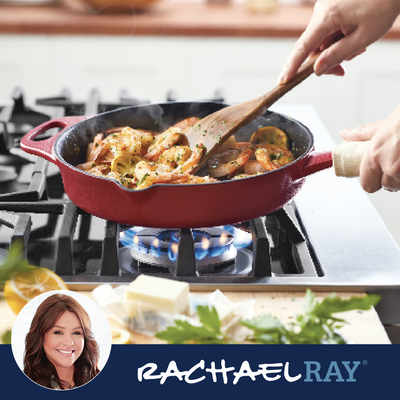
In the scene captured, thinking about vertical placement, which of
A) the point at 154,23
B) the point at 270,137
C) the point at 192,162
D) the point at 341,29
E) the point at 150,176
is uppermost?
the point at 154,23

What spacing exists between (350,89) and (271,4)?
649 mm

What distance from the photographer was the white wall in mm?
2734

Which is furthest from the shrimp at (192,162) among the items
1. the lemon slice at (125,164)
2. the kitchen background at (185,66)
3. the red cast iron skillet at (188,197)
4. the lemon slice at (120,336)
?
the kitchen background at (185,66)

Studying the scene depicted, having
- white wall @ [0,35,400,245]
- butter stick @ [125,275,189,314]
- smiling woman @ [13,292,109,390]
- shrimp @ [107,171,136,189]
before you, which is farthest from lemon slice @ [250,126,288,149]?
white wall @ [0,35,400,245]

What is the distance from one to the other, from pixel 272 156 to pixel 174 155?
21cm

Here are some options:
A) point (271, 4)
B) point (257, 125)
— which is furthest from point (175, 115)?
point (271, 4)

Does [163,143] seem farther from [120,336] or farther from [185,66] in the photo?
[185,66]

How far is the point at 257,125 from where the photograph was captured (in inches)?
53.6

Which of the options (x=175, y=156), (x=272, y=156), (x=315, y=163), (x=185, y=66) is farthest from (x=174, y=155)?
(x=185, y=66)

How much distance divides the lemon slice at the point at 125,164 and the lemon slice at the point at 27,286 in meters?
0.41

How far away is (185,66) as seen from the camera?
9.13ft

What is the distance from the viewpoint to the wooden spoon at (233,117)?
3.96 feet

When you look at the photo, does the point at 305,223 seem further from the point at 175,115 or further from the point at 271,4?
the point at 271,4

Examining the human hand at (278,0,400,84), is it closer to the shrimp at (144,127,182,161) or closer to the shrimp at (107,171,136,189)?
the shrimp at (144,127,182,161)
